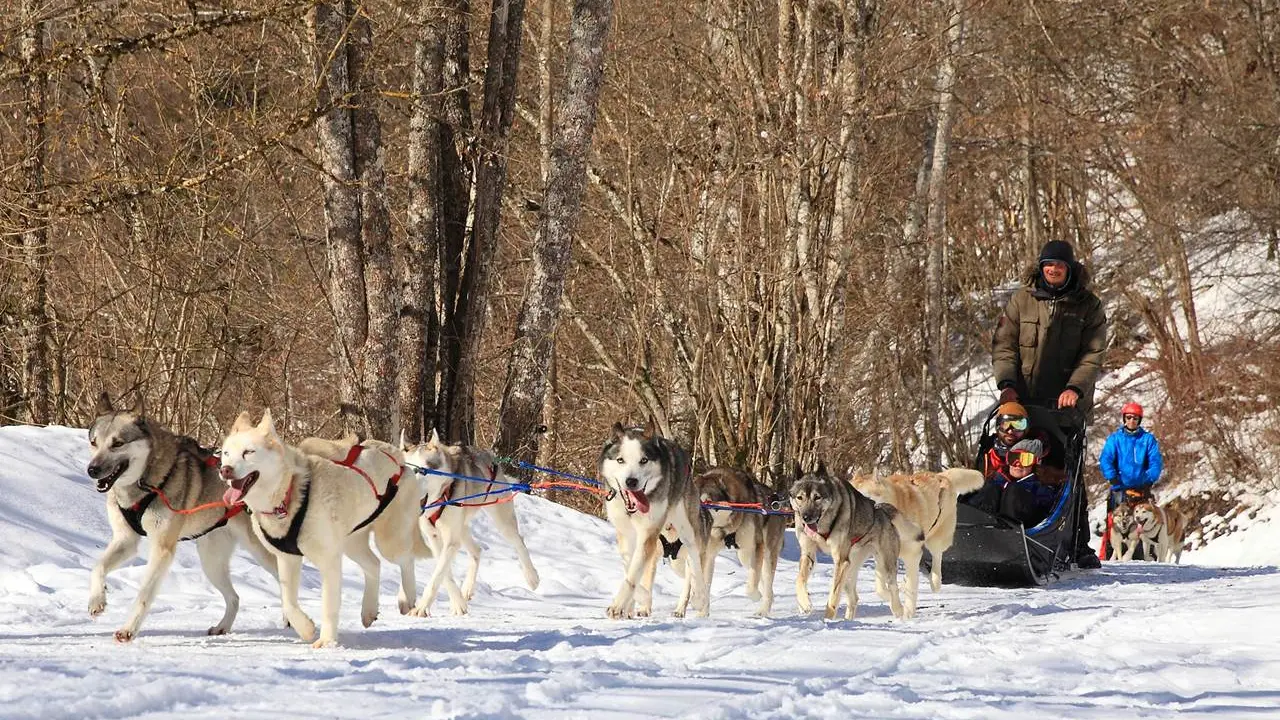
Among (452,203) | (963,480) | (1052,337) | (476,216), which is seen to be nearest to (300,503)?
(963,480)

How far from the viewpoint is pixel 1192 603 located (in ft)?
23.7

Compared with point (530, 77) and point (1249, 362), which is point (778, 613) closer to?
point (530, 77)

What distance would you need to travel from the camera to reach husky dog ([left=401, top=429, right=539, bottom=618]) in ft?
21.4

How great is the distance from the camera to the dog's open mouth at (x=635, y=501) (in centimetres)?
659

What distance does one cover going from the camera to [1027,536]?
342 inches

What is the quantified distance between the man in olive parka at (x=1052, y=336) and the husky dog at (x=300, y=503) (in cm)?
539

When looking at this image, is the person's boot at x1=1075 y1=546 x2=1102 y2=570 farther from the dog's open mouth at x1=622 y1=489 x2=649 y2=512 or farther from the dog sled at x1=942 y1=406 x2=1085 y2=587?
the dog's open mouth at x1=622 y1=489 x2=649 y2=512

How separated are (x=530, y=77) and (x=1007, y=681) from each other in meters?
12.8

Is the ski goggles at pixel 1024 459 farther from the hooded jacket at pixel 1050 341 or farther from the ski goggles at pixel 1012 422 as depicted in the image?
the hooded jacket at pixel 1050 341

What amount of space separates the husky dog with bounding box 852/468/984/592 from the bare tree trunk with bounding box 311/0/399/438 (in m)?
3.40

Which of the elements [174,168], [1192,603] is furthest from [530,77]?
[1192,603]

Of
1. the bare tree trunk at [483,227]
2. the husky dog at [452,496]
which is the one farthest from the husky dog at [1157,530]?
the husky dog at [452,496]

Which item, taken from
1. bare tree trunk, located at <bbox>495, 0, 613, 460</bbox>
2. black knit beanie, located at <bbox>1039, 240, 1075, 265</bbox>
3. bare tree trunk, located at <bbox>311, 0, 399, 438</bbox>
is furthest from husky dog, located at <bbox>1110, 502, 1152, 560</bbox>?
bare tree trunk, located at <bbox>311, 0, 399, 438</bbox>

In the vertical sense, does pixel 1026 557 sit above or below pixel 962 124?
below
